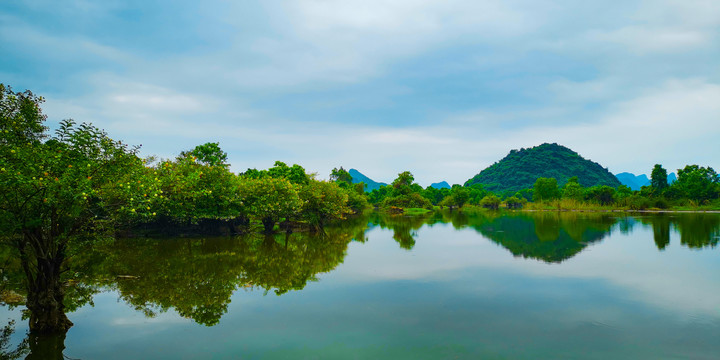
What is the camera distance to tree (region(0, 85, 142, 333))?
7531mm

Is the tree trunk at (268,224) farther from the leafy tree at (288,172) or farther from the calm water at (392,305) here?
the leafy tree at (288,172)

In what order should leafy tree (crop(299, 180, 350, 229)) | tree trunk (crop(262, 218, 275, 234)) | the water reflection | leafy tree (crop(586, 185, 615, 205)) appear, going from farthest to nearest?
1. leafy tree (crop(586, 185, 615, 205))
2. leafy tree (crop(299, 180, 350, 229))
3. tree trunk (crop(262, 218, 275, 234))
4. the water reflection

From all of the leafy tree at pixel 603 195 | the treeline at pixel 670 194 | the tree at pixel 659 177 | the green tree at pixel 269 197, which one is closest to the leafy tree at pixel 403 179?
the treeline at pixel 670 194

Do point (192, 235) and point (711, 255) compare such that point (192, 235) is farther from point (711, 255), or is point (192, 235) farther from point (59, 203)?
point (711, 255)

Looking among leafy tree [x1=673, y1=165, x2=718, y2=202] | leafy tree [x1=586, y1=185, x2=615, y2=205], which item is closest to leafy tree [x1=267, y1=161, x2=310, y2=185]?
leafy tree [x1=586, y1=185, x2=615, y2=205]

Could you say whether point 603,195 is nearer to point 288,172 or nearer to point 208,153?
point 288,172

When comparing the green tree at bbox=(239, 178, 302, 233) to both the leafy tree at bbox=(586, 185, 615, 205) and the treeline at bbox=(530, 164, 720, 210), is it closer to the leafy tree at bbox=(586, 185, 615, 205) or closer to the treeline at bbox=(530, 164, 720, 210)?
the treeline at bbox=(530, 164, 720, 210)

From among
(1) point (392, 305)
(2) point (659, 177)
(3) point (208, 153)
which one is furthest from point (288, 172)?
(2) point (659, 177)

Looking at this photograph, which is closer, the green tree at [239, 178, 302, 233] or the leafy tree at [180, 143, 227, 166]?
the green tree at [239, 178, 302, 233]

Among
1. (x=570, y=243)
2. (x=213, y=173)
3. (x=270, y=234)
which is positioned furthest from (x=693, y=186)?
(x=213, y=173)

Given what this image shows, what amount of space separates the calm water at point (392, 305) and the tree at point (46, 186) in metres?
1.33

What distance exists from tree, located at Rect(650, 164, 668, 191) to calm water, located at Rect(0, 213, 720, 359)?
244 feet

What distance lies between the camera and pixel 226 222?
31.1 metres

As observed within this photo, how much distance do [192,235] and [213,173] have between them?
5447 mm
